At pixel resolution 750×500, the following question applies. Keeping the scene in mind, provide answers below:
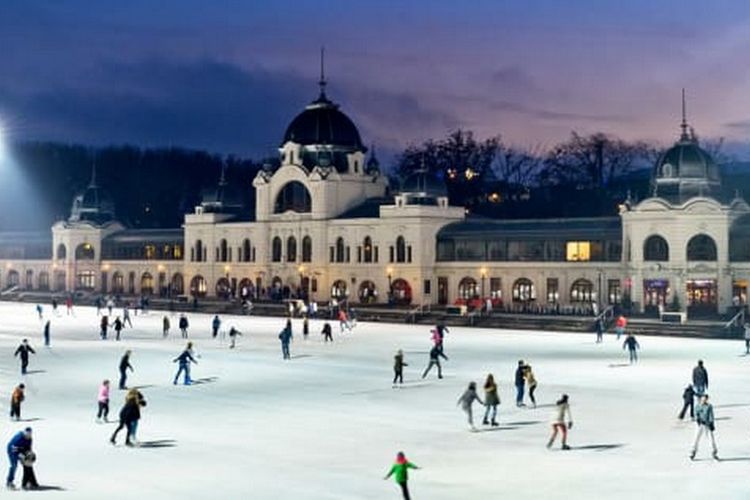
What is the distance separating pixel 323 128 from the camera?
10481 cm

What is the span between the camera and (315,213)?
99062 millimetres

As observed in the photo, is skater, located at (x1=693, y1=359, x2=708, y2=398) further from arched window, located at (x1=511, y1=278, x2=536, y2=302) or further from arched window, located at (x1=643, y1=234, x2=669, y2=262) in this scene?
arched window, located at (x1=511, y1=278, x2=536, y2=302)

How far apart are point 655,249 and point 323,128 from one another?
40.6 metres

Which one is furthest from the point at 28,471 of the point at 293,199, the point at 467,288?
the point at 293,199

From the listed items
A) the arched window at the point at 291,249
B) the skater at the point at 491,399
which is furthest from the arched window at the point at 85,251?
the skater at the point at 491,399

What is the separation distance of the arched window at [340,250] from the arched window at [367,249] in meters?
2.51

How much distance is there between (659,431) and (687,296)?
43.8 meters

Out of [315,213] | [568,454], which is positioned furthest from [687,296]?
[568,454]

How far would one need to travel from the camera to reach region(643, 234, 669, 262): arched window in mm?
72688

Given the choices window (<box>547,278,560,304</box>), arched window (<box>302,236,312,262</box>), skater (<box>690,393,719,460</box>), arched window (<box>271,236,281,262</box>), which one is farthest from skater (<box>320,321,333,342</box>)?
arched window (<box>271,236,281,262</box>)

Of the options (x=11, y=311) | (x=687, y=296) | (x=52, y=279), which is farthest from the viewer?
(x=52, y=279)

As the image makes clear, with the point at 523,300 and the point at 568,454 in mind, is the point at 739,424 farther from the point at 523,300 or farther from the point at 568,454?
the point at 523,300

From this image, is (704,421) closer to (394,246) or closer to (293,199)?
(394,246)

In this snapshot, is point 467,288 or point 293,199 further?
point 293,199
